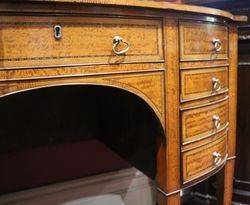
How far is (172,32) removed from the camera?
2.56ft

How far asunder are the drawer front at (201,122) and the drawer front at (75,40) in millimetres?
207

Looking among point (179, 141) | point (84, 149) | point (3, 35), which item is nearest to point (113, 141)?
point (84, 149)

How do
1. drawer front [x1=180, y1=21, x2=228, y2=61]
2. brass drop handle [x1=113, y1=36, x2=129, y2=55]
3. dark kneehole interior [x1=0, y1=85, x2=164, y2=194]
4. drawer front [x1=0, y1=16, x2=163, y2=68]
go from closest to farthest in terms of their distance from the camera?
drawer front [x1=0, y1=16, x2=163, y2=68], brass drop handle [x1=113, y1=36, x2=129, y2=55], drawer front [x1=180, y1=21, x2=228, y2=61], dark kneehole interior [x1=0, y1=85, x2=164, y2=194]

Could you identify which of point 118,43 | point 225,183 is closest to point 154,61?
point 118,43

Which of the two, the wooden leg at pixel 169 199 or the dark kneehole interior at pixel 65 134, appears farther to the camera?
the dark kneehole interior at pixel 65 134

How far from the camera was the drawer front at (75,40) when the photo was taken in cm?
57

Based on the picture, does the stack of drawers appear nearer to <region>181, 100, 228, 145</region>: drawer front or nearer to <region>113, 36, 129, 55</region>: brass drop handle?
<region>181, 100, 228, 145</region>: drawer front

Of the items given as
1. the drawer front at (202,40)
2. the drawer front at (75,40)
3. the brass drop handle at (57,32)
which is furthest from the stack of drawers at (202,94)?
the brass drop handle at (57,32)

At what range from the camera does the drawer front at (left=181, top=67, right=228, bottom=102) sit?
2.74ft

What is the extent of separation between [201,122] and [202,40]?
24 cm

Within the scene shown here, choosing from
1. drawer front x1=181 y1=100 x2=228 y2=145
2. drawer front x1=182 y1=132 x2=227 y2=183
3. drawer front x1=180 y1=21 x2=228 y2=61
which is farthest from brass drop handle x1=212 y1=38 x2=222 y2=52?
drawer front x1=182 y1=132 x2=227 y2=183

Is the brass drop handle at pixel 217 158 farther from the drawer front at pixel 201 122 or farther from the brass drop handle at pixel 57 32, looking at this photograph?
the brass drop handle at pixel 57 32

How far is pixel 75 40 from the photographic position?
630 millimetres

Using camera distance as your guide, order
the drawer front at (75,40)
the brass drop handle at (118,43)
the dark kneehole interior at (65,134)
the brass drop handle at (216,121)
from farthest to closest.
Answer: the dark kneehole interior at (65,134) → the brass drop handle at (216,121) → the brass drop handle at (118,43) → the drawer front at (75,40)
